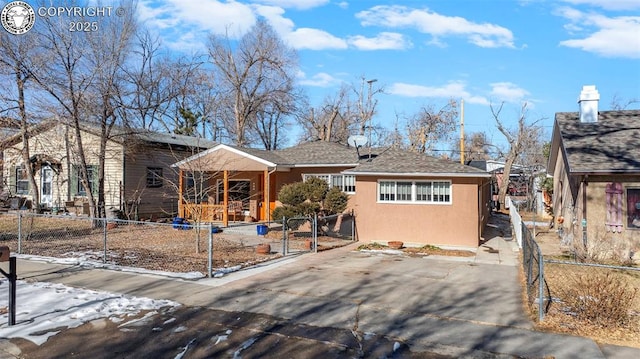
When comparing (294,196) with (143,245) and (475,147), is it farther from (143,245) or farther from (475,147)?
(475,147)

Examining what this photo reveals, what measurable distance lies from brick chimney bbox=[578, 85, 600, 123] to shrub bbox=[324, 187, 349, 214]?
8990 mm

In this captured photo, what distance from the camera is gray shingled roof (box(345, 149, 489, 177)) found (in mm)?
14391

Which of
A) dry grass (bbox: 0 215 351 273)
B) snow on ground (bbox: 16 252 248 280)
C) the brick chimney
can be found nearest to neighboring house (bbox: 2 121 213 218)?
dry grass (bbox: 0 215 351 273)

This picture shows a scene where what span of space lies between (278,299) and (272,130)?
131 ft

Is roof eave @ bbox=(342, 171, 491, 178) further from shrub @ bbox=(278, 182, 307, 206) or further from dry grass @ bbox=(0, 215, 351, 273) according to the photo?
dry grass @ bbox=(0, 215, 351, 273)

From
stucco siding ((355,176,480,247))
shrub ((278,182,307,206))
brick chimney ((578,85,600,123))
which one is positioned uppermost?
brick chimney ((578,85,600,123))

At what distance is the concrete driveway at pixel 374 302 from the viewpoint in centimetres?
531

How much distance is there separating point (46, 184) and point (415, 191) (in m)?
18.9

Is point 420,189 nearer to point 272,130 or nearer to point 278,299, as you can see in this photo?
point 278,299

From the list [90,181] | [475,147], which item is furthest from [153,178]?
[475,147]

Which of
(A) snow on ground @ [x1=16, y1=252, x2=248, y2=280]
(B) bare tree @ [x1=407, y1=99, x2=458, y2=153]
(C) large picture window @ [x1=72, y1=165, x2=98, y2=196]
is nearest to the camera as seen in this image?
(A) snow on ground @ [x1=16, y1=252, x2=248, y2=280]

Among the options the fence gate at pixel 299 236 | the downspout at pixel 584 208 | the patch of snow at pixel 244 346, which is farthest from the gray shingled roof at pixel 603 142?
the patch of snow at pixel 244 346

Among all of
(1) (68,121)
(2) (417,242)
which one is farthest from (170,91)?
(2) (417,242)

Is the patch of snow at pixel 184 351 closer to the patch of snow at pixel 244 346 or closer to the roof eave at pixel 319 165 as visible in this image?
the patch of snow at pixel 244 346
